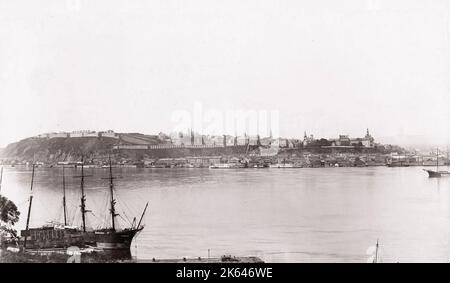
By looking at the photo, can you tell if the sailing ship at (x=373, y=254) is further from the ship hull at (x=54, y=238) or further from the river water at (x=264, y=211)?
the ship hull at (x=54, y=238)

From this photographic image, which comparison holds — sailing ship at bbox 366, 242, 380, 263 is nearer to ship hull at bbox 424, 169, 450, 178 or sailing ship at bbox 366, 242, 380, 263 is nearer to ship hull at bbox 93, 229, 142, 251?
ship hull at bbox 424, 169, 450, 178

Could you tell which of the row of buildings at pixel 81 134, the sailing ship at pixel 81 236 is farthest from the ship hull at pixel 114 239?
the row of buildings at pixel 81 134

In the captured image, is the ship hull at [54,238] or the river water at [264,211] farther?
the ship hull at [54,238]

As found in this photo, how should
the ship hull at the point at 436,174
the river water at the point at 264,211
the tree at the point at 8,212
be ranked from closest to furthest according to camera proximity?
the river water at the point at 264,211 < the tree at the point at 8,212 < the ship hull at the point at 436,174

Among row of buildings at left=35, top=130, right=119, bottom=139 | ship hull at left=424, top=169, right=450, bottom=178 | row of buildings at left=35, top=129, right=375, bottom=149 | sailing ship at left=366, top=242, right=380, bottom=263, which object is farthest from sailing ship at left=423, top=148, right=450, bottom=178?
row of buildings at left=35, top=130, right=119, bottom=139
